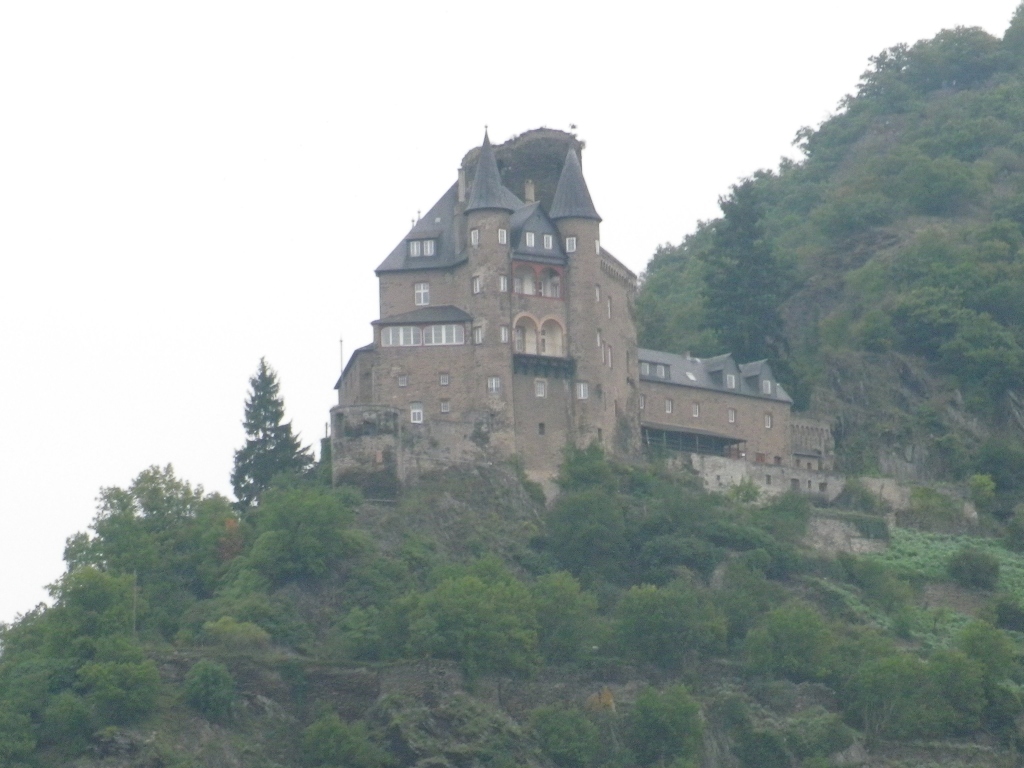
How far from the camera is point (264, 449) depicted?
8575 centimetres

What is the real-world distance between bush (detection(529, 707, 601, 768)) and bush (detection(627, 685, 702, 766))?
3.46ft

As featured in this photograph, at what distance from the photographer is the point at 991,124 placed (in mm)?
115125

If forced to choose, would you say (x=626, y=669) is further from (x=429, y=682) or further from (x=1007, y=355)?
(x=1007, y=355)

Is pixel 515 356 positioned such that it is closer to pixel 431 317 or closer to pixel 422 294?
pixel 431 317

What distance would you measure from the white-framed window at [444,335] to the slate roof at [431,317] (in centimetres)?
22

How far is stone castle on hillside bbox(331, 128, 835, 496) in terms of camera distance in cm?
8181

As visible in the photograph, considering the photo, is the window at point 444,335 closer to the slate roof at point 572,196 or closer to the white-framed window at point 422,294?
the white-framed window at point 422,294

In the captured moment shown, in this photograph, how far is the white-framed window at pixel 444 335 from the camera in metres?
83.7

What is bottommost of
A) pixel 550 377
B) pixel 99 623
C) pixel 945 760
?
pixel 945 760

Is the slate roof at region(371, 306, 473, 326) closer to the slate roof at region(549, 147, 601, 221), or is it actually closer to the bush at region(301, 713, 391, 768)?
the slate roof at region(549, 147, 601, 221)

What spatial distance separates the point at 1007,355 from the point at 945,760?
85.6ft

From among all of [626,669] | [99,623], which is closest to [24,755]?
[99,623]

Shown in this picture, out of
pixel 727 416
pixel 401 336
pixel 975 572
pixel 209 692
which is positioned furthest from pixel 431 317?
pixel 209 692

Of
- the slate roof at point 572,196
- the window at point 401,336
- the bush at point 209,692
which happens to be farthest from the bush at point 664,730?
the slate roof at point 572,196
